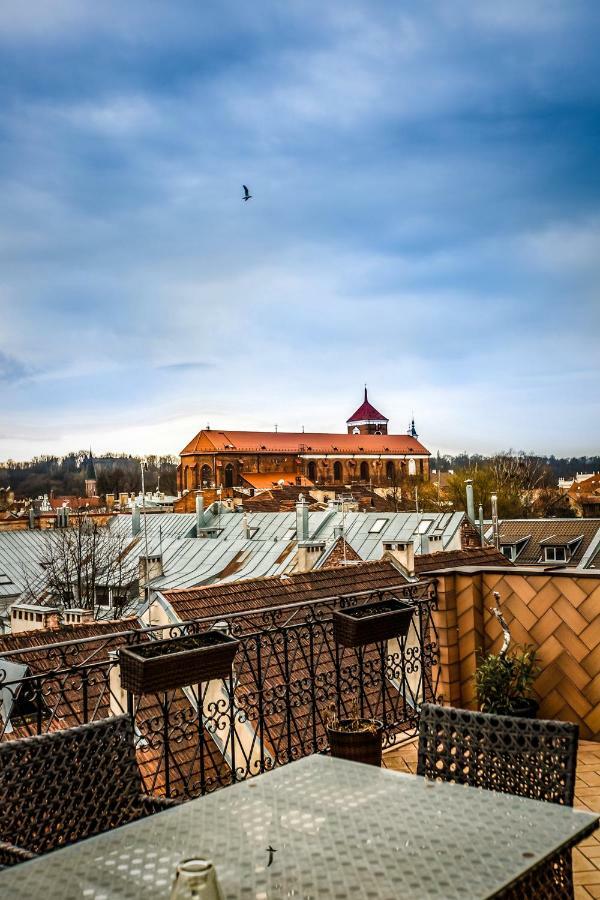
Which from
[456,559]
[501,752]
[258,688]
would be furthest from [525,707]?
[456,559]

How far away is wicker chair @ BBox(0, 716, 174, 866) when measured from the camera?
2.19 meters

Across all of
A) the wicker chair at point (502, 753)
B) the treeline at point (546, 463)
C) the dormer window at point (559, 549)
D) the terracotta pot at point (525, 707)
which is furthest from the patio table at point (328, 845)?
the treeline at point (546, 463)

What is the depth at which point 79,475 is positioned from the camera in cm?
9200

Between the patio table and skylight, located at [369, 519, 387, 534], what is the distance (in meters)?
27.7

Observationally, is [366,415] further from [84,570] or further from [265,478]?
[84,570]

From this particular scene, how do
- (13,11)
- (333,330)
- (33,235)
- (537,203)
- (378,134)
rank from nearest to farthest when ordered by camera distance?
(13,11), (378,134), (537,203), (33,235), (333,330)

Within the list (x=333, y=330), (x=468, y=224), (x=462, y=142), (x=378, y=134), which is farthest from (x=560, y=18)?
(x=333, y=330)

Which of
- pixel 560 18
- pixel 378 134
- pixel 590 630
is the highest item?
pixel 378 134

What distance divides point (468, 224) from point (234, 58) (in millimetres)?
13279

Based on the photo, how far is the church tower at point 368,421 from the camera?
10388cm

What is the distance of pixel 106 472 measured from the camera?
9500 cm

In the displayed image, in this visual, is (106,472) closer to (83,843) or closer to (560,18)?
(560,18)

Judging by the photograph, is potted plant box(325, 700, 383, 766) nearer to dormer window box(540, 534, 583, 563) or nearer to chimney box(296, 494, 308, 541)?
chimney box(296, 494, 308, 541)

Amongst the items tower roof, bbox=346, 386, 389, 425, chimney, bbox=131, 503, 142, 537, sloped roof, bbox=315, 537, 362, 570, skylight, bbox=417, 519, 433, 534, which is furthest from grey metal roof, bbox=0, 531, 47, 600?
tower roof, bbox=346, 386, 389, 425
